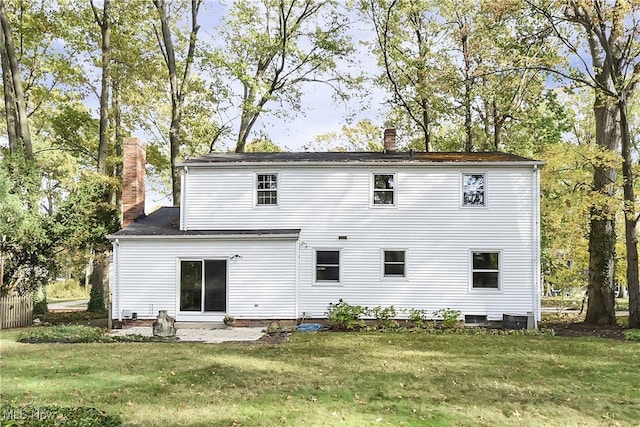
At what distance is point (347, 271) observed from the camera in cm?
1875

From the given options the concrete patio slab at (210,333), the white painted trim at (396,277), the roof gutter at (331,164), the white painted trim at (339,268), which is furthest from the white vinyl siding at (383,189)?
the concrete patio slab at (210,333)

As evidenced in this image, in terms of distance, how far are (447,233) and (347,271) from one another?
12.6ft

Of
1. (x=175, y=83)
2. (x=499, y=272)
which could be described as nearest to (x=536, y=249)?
(x=499, y=272)

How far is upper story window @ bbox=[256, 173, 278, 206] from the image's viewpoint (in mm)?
19375

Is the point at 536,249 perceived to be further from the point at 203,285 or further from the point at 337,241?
the point at 203,285

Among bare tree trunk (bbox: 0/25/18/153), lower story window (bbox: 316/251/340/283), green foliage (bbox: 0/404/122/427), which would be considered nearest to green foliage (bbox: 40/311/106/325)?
bare tree trunk (bbox: 0/25/18/153)

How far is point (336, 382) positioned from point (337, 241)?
9.41m

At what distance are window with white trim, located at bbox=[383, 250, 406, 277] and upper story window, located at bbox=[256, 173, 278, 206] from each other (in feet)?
15.1

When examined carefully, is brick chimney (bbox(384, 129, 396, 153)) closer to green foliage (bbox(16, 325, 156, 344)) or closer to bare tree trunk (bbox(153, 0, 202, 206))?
bare tree trunk (bbox(153, 0, 202, 206))

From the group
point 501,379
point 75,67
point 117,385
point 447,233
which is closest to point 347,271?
point 447,233

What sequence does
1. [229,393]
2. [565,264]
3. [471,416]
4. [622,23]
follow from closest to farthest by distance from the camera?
[471,416], [229,393], [622,23], [565,264]

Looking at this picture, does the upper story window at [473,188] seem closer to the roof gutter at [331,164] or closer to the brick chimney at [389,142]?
the roof gutter at [331,164]

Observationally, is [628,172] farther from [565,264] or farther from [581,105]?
[581,105]

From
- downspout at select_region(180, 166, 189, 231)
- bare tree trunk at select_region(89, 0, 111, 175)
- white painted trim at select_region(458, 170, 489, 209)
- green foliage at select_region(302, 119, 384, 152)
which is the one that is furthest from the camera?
green foliage at select_region(302, 119, 384, 152)
